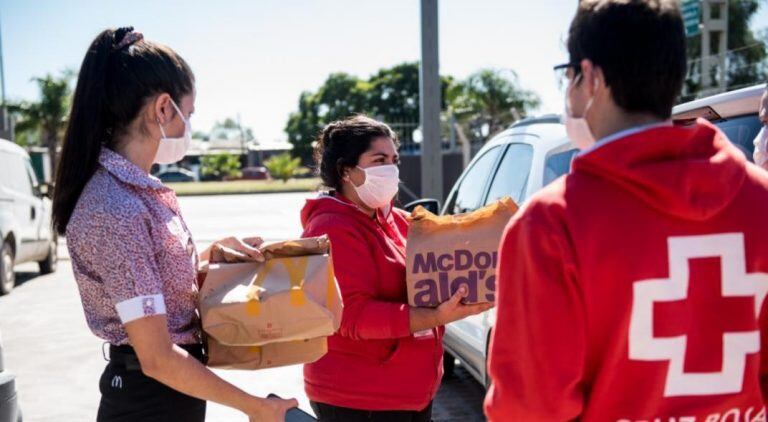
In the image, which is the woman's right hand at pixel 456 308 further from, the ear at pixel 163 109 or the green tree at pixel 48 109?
the green tree at pixel 48 109

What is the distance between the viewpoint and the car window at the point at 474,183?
16.3 feet

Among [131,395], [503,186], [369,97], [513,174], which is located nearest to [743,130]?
[513,174]

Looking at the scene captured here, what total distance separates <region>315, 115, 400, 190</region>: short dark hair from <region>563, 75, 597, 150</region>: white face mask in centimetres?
135

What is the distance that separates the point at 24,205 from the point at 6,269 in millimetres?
1248

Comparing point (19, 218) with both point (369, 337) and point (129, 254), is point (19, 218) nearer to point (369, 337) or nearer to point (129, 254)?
point (369, 337)

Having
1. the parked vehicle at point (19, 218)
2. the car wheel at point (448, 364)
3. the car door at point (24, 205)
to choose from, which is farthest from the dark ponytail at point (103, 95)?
the car door at point (24, 205)

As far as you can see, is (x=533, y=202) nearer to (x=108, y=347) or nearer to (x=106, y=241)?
(x=106, y=241)

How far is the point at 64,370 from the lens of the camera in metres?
6.76

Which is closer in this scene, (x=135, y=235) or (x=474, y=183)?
(x=135, y=235)

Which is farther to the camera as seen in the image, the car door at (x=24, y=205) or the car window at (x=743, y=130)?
the car door at (x=24, y=205)

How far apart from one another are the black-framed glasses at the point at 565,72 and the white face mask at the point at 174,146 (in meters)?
1.05

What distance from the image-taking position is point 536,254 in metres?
1.32

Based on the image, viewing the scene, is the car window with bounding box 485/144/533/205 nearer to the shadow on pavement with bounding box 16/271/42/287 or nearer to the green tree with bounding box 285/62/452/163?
the shadow on pavement with bounding box 16/271/42/287

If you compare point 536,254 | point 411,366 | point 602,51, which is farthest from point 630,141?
point 411,366
